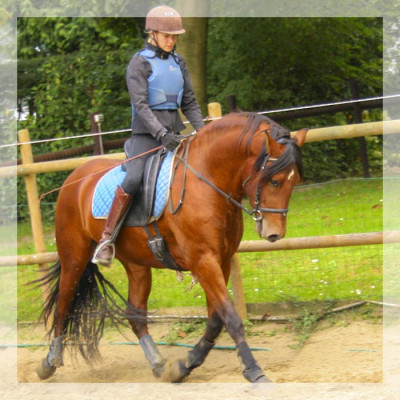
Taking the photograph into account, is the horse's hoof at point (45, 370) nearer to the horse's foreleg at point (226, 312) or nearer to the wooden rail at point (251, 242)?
the wooden rail at point (251, 242)

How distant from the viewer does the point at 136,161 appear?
5441 mm

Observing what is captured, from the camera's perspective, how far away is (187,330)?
6.88 metres

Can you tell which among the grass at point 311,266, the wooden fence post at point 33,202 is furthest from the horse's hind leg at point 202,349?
the wooden fence post at point 33,202

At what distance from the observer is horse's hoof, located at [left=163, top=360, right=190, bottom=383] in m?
5.39

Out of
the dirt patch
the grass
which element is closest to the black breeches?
the dirt patch

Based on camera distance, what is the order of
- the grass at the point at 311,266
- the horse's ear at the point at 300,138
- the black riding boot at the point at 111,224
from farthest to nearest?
the grass at the point at 311,266
the black riding boot at the point at 111,224
the horse's ear at the point at 300,138

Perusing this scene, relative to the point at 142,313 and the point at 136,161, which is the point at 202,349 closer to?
the point at 142,313

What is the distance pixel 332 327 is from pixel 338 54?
30.1 ft

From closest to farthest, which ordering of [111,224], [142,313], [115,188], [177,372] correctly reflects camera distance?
[177,372] → [111,224] → [115,188] → [142,313]

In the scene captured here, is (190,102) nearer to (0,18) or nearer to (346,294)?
(346,294)

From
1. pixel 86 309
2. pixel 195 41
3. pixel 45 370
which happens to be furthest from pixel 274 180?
pixel 195 41

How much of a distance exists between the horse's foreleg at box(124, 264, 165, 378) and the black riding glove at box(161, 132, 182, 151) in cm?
122

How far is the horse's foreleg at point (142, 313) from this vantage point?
560 cm

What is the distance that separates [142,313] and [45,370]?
1106mm
